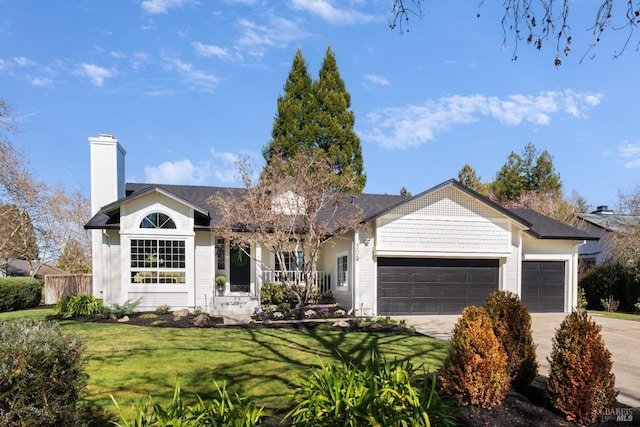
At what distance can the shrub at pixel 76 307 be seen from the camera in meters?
12.5

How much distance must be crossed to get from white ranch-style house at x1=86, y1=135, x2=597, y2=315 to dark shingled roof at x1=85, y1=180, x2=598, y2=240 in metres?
0.06

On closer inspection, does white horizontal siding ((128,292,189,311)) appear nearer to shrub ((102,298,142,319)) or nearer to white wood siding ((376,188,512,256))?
shrub ((102,298,142,319))

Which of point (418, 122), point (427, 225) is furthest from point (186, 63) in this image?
point (427, 225)

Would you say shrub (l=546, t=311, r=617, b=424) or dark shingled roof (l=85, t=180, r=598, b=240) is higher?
dark shingled roof (l=85, t=180, r=598, b=240)

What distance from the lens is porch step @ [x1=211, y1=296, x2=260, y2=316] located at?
1432 centimetres

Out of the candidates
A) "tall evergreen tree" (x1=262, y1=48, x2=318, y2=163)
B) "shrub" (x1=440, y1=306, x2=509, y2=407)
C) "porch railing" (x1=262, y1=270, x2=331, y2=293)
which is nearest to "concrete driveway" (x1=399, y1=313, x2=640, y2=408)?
"shrub" (x1=440, y1=306, x2=509, y2=407)

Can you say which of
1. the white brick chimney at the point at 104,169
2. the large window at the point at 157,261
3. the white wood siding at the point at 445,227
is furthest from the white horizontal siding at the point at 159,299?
the white wood siding at the point at 445,227

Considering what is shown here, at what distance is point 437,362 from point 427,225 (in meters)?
7.46

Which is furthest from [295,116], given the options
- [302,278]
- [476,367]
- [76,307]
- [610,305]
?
[476,367]

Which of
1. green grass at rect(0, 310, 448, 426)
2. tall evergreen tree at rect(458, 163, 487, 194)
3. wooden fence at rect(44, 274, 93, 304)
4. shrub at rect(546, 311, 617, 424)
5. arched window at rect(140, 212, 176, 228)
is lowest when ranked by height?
wooden fence at rect(44, 274, 93, 304)

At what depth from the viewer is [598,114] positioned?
27.2ft

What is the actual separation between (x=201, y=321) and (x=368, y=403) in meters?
9.13

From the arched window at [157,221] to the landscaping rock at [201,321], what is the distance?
391 cm

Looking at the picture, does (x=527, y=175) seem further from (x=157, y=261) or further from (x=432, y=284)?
(x=157, y=261)
